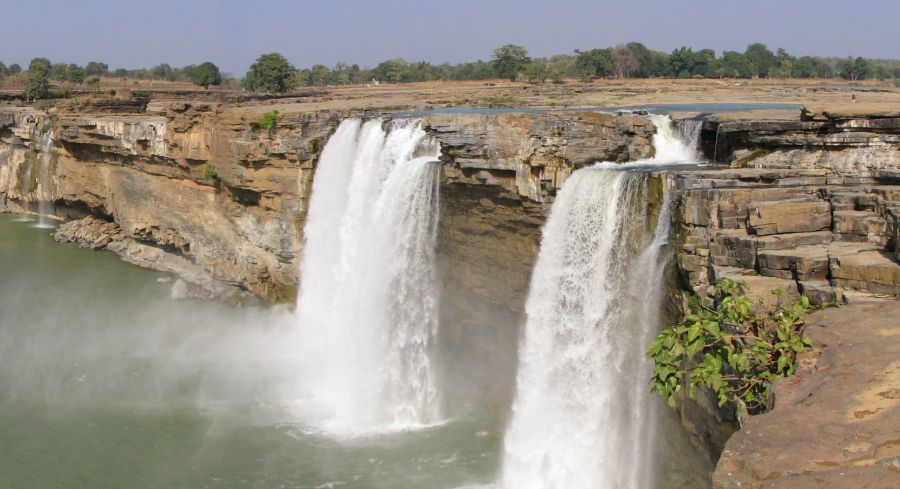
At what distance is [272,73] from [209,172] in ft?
84.7

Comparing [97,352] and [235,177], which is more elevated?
[235,177]

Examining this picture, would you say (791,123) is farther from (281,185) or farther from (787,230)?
(281,185)

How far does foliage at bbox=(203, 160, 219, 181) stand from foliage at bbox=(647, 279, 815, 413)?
60.0 feet

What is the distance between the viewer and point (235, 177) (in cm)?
2331

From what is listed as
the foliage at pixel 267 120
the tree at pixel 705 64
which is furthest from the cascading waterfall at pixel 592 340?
the tree at pixel 705 64

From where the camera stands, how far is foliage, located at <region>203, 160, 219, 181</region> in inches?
972

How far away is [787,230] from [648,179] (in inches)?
91.0

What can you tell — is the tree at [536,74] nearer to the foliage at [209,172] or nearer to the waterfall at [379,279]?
the foliage at [209,172]

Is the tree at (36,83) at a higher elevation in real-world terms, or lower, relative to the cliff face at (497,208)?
higher

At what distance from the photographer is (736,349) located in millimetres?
8984

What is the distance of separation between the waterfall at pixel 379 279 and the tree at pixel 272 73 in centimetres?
2940

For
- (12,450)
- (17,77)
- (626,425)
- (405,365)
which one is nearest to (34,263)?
(12,450)

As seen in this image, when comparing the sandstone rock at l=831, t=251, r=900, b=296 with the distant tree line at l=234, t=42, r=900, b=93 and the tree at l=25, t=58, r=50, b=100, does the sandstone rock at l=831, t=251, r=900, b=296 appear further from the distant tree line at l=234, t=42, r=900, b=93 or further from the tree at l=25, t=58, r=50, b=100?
the tree at l=25, t=58, r=50, b=100

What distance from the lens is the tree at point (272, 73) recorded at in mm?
48812
